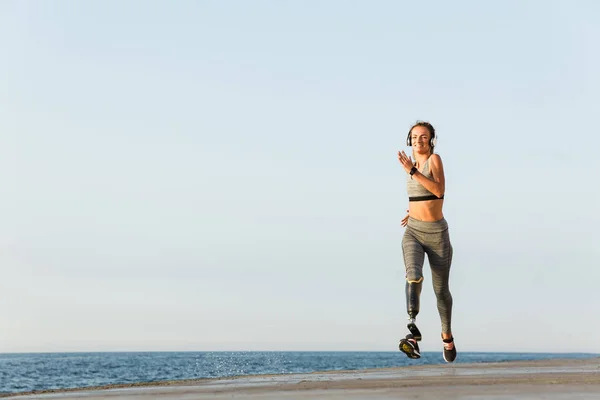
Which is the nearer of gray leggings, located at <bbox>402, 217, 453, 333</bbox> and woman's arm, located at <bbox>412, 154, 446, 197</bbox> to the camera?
woman's arm, located at <bbox>412, 154, 446, 197</bbox>

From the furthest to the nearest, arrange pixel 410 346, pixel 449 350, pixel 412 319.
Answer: pixel 449 350 < pixel 412 319 < pixel 410 346

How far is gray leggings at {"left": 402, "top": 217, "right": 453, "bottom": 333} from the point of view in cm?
898

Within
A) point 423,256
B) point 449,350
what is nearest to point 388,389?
point 449,350

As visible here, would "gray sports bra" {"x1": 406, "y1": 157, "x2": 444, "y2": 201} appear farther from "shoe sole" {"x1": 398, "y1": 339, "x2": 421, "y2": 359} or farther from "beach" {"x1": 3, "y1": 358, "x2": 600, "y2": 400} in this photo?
"beach" {"x1": 3, "y1": 358, "x2": 600, "y2": 400}

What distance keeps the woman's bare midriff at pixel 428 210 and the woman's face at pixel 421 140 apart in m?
0.56

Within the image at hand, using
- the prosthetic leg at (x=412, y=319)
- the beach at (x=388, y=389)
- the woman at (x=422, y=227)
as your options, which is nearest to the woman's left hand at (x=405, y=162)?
the woman at (x=422, y=227)

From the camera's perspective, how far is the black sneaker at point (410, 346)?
28.3 feet

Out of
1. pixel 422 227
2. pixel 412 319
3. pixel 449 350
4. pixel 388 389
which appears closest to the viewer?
pixel 412 319

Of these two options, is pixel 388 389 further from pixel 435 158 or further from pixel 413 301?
pixel 435 158

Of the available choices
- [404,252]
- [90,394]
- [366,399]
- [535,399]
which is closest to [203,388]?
[90,394]

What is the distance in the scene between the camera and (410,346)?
28.3 feet

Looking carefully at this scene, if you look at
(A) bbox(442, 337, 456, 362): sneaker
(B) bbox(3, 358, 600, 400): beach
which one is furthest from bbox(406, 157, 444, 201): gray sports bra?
(B) bbox(3, 358, 600, 400): beach

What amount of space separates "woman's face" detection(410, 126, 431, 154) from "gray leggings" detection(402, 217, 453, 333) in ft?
2.65

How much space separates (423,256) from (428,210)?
556 mm
